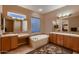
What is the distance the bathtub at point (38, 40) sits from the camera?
1.32 m

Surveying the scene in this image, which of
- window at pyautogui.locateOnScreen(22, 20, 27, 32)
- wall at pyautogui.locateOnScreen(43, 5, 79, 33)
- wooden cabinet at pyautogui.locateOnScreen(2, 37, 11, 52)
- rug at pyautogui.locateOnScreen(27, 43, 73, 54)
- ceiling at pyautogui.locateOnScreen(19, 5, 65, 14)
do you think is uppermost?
ceiling at pyautogui.locateOnScreen(19, 5, 65, 14)

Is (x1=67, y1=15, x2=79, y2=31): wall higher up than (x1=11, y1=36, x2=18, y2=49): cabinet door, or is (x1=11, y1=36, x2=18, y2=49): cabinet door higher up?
(x1=67, y1=15, x2=79, y2=31): wall

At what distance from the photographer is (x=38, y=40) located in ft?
4.52

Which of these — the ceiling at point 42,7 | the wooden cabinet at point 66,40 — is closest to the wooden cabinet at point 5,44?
the ceiling at point 42,7

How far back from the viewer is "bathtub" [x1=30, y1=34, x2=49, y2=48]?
52.0 inches

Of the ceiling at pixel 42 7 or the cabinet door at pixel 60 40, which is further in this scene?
the cabinet door at pixel 60 40

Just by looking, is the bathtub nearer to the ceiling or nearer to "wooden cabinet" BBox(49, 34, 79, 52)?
"wooden cabinet" BBox(49, 34, 79, 52)

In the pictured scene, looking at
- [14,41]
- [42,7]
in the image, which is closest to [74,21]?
[42,7]

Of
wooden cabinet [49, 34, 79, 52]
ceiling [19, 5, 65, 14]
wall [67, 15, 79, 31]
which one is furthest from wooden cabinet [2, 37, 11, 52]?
wall [67, 15, 79, 31]

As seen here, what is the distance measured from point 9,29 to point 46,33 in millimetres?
694

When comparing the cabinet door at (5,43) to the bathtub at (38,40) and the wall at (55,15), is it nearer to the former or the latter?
the bathtub at (38,40)

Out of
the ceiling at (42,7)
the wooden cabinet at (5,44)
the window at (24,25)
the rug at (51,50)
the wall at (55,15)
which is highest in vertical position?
the ceiling at (42,7)

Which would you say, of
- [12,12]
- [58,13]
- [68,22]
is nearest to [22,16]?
[12,12]
